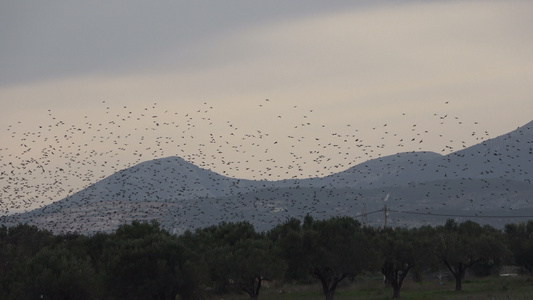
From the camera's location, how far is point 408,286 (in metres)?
113

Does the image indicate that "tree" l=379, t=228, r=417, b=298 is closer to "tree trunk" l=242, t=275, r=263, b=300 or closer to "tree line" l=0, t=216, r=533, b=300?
"tree line" l=0, t=216, r=533, b=300

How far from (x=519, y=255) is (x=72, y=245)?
73196mm

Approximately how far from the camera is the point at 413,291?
344 ft

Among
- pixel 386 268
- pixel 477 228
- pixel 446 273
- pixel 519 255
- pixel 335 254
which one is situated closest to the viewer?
pixel 335 254

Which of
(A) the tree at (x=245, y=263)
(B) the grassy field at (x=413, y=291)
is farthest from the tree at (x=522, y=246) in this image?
(A) the tree at (x=245, y=263)

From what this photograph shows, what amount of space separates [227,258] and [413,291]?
26.9 m

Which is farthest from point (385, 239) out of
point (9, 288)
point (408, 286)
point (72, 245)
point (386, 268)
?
point (9, 288)

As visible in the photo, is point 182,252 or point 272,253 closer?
point 182,252

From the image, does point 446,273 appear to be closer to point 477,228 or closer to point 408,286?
point 477,228

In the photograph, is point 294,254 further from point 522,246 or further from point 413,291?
point 522,246

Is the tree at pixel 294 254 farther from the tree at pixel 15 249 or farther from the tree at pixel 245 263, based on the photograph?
the tree at pixel 15 249

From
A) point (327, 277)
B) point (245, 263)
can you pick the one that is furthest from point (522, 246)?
point (245, 263)

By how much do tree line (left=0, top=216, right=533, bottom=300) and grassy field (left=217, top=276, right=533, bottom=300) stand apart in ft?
8.09

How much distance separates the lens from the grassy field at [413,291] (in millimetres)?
88188
